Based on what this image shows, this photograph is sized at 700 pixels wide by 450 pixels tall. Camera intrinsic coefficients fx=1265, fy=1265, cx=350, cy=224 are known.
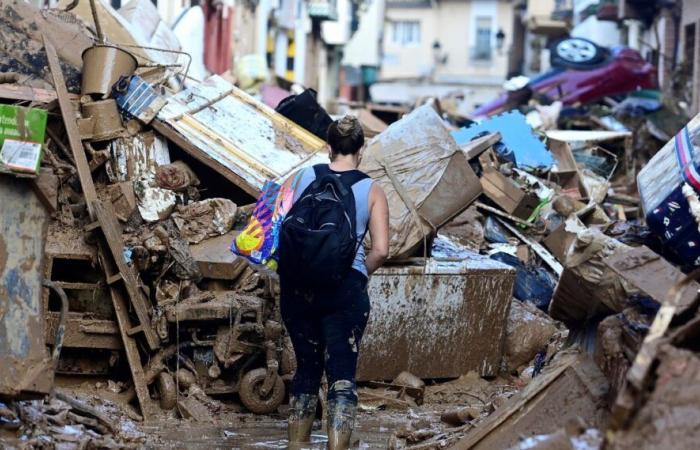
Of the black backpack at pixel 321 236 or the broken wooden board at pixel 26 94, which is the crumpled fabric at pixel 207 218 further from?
the black backpack at pixel 321 236

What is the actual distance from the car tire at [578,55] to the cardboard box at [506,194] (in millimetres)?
12704

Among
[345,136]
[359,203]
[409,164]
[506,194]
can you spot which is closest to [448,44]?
[506,194]

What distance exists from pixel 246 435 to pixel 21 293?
1991 mm

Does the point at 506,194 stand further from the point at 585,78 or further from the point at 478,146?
the point at 585,78

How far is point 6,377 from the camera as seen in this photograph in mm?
4996

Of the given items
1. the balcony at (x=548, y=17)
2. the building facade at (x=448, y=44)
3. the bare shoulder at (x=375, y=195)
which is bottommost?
the building facade at (x=448, y=44)

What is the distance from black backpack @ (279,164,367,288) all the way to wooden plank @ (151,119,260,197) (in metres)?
2.51

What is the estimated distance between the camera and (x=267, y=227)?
615cm

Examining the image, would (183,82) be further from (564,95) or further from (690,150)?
(564,95)

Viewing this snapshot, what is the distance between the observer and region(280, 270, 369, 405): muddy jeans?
586 cm

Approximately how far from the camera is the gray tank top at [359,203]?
19.2 feet

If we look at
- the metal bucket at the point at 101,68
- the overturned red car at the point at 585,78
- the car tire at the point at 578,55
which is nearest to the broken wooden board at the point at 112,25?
the metal bucket at the point at 101,68

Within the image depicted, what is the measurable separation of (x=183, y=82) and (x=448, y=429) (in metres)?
4.21

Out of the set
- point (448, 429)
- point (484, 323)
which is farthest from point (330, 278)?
point (484, 323)
